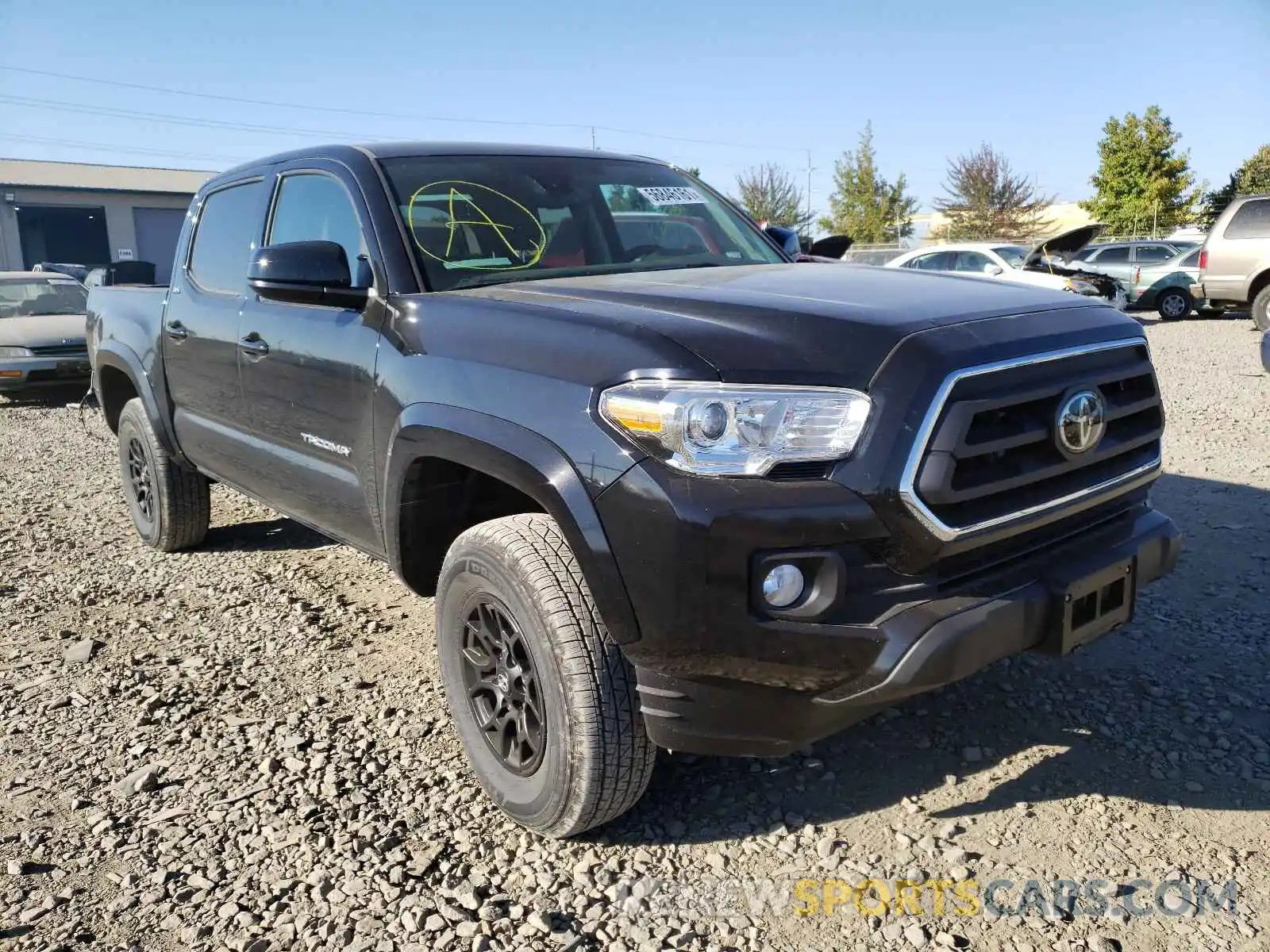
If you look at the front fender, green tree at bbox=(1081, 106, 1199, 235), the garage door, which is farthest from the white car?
the garage door

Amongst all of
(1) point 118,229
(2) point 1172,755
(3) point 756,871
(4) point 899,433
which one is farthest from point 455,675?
(1) point 118,229

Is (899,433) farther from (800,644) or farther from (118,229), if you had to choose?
(118,229)

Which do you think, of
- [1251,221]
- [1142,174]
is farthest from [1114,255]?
[1142,174]

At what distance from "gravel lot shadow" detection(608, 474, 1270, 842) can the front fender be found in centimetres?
84

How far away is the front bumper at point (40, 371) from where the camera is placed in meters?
11.2

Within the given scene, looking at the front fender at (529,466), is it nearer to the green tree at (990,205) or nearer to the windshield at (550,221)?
the windshield at (550,221)

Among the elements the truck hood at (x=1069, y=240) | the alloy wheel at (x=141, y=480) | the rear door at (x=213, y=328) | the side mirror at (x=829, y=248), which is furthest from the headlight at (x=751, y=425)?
the truck hood at (x=1069, y=240)

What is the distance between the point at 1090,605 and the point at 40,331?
12273 millimetres

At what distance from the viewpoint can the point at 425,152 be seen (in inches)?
140

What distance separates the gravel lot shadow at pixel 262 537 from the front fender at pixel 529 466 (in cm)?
295

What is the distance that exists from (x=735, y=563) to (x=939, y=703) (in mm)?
1610

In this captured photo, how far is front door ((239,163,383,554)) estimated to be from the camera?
3.13 meters

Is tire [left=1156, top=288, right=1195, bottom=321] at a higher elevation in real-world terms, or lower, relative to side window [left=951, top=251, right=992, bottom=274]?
lower

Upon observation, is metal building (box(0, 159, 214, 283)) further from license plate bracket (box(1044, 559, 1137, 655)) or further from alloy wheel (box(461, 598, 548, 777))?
license plate bracket (box(1044, 559, 1137, 655))
